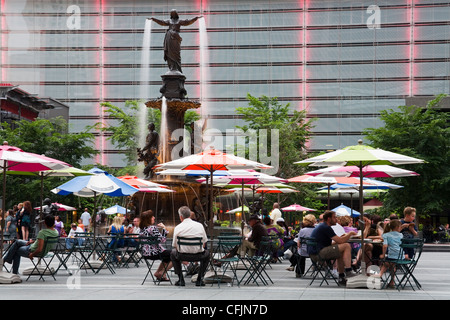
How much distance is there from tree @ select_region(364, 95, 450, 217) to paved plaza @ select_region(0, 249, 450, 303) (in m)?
24.3

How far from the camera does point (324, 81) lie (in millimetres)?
69938

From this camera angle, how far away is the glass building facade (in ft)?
226

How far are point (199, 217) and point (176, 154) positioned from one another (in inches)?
122

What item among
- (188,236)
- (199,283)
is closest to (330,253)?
(199,283)

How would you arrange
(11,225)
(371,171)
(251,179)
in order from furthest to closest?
(11,225) → (251,179) → (371,171)

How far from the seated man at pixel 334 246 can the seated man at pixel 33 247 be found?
17.4 ft

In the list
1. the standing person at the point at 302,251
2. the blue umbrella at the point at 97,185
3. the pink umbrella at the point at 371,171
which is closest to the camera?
the standing person at the point at 302,251

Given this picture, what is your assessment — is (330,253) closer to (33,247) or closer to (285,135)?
(33,247)

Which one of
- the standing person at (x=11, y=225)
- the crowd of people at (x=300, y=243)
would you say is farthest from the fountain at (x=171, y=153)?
the crowd of people at (x=300, y=243)

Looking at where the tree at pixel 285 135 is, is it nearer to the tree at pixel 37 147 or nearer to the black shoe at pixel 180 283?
the tree at pixel 37 147

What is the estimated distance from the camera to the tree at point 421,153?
128 ft

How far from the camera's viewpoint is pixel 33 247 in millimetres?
14039

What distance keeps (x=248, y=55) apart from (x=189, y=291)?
6020cm
